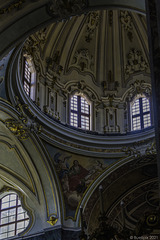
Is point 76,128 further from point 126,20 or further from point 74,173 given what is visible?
point 126,20

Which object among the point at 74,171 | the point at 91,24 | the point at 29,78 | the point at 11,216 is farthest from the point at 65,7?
the point at 11,216

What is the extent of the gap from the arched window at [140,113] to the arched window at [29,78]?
14.9 feet

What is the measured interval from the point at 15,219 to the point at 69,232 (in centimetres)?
267

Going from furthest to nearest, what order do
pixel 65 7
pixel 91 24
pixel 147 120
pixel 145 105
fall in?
pixel 91 24 → pixel 145 105 → pixel 147 120 → pixel 65 7

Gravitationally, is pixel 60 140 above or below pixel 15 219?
above

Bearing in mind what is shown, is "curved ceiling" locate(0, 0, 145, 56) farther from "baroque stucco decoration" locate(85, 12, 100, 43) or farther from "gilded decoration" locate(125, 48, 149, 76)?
"gilded decoration" locate(125, 48, 149, 76)

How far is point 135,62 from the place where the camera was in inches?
781


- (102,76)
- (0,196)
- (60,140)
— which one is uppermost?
(102,76)

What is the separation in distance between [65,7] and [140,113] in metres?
8.80

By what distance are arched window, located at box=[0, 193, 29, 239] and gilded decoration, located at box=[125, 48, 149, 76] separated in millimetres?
7362

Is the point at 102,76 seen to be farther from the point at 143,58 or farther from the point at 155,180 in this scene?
the point at 155,180

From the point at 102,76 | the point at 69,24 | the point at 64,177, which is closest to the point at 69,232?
the point at 64,177

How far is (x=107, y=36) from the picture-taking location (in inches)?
780

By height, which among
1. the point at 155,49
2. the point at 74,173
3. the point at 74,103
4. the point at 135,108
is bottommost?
the point at 155,49
